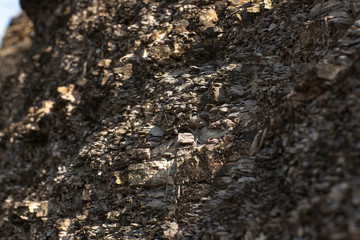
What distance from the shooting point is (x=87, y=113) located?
9305 millimetres

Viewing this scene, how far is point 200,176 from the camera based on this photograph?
19.0 ft

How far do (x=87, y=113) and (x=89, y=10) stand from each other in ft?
15.4

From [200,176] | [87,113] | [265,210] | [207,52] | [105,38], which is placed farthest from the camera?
[105,38]

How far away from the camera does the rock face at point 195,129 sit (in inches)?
151

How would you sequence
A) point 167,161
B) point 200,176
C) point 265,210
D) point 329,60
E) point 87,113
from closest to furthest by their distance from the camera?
point 265,210 → point 329,60 → point 200,176 → point 167,161 → point 87,113

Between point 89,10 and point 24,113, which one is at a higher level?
point 89,10

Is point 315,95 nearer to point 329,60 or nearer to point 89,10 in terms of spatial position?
point 329,60

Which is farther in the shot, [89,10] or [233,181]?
[89,10]

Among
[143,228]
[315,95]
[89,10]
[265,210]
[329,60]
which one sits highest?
[89,10]

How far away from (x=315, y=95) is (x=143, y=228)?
3.86 m

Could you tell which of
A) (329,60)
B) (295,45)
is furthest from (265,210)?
(295,45)

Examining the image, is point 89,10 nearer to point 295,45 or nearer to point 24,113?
point 24,113

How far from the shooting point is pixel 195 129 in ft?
21.5

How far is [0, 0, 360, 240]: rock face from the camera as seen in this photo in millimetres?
3832
